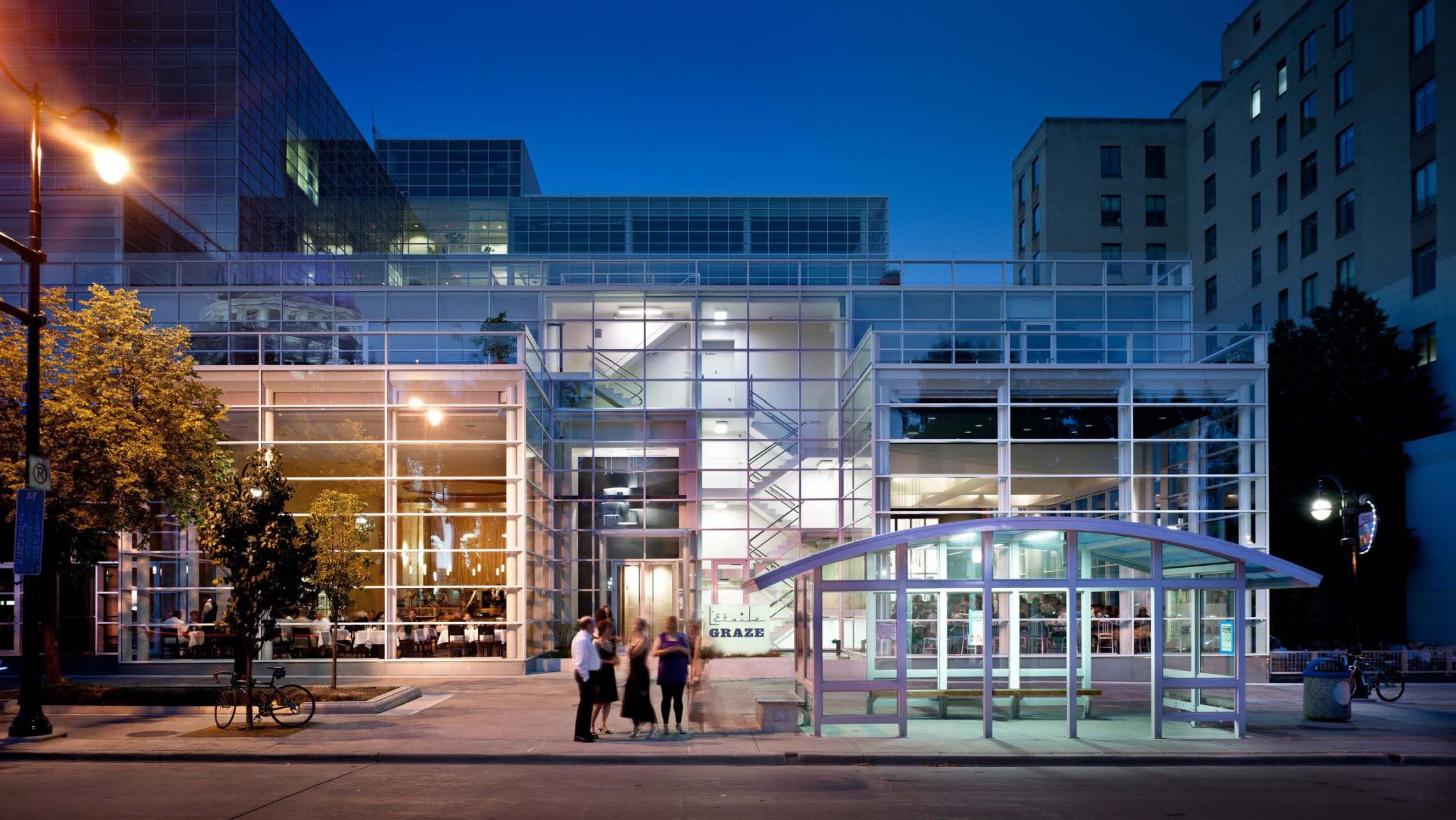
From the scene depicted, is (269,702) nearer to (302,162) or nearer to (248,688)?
(248,688)

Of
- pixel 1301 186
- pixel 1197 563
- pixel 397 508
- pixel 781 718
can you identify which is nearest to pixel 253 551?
pixel 781 718

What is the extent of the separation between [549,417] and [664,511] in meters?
4.09

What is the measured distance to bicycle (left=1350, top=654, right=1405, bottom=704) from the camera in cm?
2308

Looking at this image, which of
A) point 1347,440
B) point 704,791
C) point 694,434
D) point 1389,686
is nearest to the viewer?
point 704,791

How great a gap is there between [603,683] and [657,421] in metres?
15.8

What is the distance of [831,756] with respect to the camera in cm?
1555

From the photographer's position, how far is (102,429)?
20.0 metres

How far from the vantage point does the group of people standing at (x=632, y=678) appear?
17000mm

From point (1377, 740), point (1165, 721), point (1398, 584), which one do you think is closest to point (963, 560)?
point (1165, 721)

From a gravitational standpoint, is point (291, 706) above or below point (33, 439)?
below

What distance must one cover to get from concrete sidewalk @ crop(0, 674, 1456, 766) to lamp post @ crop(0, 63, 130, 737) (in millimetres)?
676

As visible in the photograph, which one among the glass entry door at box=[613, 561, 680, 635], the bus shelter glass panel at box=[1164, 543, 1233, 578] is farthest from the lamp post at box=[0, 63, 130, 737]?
the bus shelter glass panel at box=[1164, 543, 1233, 578]

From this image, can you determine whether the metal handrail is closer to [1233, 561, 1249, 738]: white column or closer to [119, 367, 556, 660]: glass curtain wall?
[119, 367, 556, 660]: glass curtain wall

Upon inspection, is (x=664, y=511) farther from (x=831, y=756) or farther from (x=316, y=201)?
(x=316, y=201)
